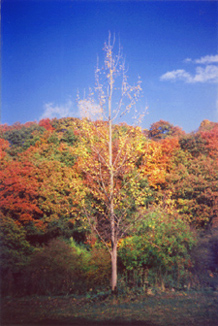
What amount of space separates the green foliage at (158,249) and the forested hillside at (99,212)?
0.03 metres

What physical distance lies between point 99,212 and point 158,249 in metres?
2.30

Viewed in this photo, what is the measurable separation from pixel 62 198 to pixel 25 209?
173cm

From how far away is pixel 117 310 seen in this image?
18.9 feet

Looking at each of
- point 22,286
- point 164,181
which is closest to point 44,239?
point 22,286

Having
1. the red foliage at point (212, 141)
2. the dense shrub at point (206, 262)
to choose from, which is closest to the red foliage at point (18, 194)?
the dense shrub at point (206, 262)

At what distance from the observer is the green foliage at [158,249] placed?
8305mm

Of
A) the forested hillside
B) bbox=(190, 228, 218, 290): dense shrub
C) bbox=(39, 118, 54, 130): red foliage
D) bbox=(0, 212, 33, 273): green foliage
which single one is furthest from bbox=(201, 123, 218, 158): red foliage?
bbox=(39, 118, 54, 130): red foliage

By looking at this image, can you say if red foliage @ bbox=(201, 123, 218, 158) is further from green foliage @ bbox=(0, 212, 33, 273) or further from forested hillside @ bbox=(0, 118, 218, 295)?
green foliage @ bbox=(0, 212, 33, 273)

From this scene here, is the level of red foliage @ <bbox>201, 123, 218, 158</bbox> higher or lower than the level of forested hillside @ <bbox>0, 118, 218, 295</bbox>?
higher

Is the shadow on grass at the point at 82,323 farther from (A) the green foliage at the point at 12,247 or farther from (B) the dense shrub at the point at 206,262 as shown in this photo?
(A) the green foliage at the point at 12,247

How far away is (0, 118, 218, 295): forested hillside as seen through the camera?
8180 mm

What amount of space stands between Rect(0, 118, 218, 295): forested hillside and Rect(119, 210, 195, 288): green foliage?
33mm

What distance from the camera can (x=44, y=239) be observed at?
39.7 ft

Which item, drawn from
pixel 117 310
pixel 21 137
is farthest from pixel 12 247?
pixel 21 137
